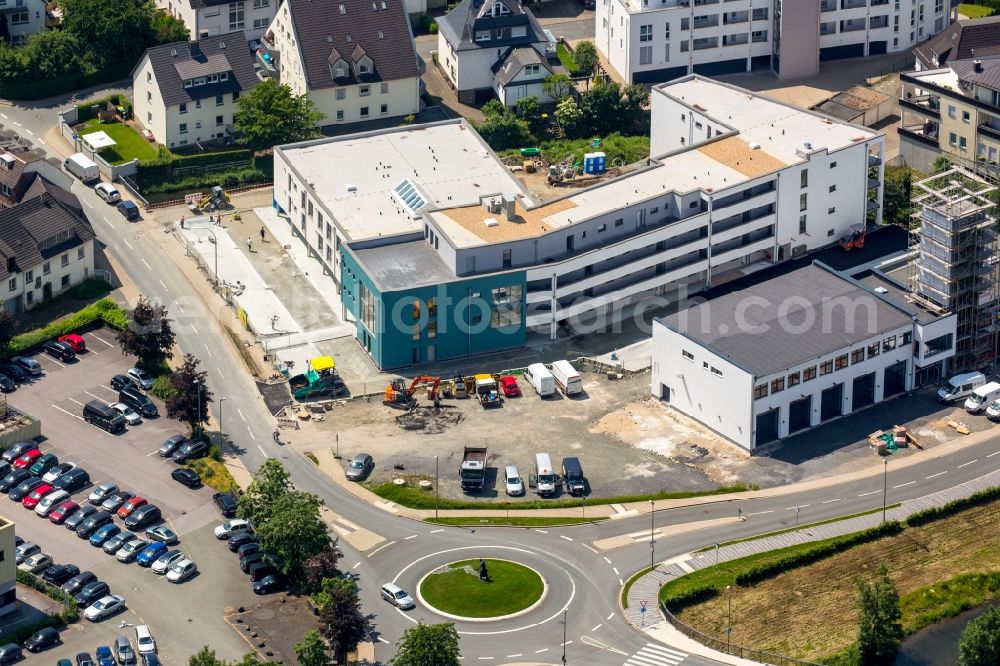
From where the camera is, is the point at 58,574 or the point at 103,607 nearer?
the point at 103,607

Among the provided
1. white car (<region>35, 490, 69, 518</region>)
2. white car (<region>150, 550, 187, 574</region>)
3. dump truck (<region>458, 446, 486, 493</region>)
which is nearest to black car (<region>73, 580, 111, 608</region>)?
white car (<region>150, 550, 187, 574</region>)

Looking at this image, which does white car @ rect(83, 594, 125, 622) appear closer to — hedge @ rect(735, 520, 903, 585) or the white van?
the white van

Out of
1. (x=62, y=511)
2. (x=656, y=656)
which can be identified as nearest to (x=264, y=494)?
(x=62, y=511)

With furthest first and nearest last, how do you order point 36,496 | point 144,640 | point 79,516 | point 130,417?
1. point 130,417
2. point 36,496
3. point 79,516
4. point 144,640

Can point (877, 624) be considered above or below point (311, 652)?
below

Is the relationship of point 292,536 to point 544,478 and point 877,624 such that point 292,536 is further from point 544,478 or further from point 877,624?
point 877,624

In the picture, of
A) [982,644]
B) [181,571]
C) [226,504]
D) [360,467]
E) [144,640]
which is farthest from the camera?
[360,467]

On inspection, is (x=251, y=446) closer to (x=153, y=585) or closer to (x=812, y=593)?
(x=153, y=585)
